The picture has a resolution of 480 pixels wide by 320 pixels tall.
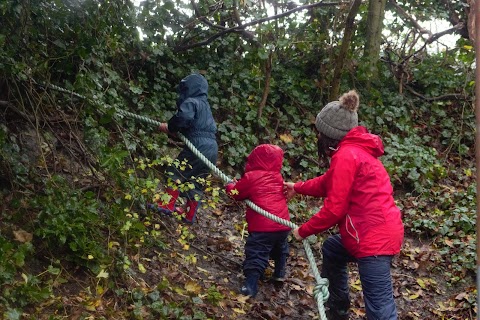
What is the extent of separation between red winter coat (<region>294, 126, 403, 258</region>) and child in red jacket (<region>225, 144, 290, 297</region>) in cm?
97

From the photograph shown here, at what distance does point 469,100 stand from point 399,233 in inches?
275

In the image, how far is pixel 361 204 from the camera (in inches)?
165

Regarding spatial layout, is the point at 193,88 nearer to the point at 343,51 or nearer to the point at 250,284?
the point at 250,284

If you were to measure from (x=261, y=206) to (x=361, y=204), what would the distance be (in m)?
1.23

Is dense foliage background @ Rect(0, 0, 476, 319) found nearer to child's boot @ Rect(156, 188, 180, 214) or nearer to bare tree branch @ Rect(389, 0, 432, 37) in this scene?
bare tree branch @ Rect(389, 0, 432, 37)

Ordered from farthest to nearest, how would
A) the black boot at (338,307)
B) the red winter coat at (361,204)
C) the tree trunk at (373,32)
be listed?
the tree trunk at (373,32) → the black boot at (338,307) → the red winter coat at (361,204)

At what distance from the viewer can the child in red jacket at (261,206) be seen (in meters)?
5.21

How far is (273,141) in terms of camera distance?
27.7 feet

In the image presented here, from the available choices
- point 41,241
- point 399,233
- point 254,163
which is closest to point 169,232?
point 254,163

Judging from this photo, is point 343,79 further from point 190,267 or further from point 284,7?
point 190,267

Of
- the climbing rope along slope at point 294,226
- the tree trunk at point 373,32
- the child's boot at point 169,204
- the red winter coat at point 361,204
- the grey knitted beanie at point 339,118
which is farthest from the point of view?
the tree trunk at point 373,32

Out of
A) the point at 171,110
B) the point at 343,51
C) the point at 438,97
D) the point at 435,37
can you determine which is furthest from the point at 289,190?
the point at 435,37

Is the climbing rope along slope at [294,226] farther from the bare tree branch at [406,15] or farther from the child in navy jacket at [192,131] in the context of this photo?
the bare tree branch at [406,15]

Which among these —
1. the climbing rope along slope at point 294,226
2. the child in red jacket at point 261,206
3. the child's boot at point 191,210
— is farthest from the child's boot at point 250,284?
the child's boot at point 191,210
